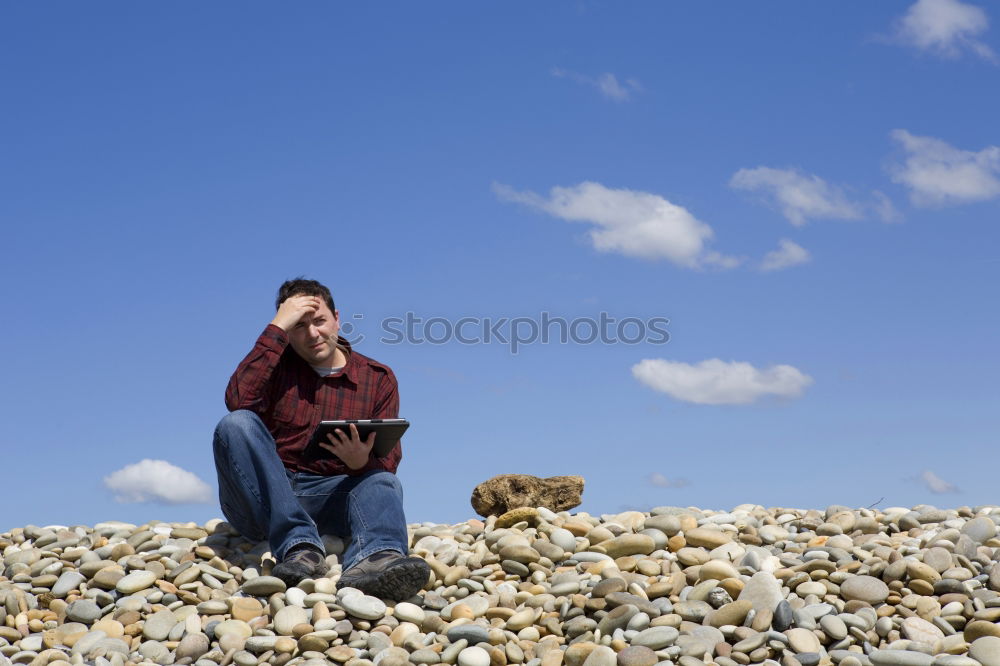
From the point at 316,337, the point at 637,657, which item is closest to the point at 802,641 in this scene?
the point at 637,657

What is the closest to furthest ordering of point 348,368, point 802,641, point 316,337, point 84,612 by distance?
point 802,641 < point 84,612 < point 316,337 < point 348,368

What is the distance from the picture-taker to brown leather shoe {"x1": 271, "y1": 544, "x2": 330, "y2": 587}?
607cm

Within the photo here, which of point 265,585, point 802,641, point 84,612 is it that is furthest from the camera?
point 84,612

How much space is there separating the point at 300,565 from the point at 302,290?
1.76m

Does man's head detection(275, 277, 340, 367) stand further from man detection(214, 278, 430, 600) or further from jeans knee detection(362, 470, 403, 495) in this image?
jeans knee detection(362, 470, 403, 495)

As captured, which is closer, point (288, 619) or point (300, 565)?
point (288, 619)

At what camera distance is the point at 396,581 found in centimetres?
589

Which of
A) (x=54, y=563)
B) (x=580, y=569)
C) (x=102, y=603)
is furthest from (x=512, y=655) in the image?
(x=54, y=563)

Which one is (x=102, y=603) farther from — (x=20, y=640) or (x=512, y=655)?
(x=512, y=655)

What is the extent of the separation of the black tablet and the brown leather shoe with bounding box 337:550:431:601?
0.73m

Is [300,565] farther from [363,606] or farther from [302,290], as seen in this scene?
[302,290]

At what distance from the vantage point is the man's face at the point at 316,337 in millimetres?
6629

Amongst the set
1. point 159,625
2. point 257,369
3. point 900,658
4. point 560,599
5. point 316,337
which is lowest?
point 900,658

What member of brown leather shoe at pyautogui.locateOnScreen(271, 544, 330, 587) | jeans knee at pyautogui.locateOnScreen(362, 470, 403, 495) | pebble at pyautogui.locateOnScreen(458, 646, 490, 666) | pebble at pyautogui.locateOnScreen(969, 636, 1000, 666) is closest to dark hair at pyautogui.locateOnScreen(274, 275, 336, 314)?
jeans knee at pyautogui.locateOnScreen(362, 470, 403, 495)
